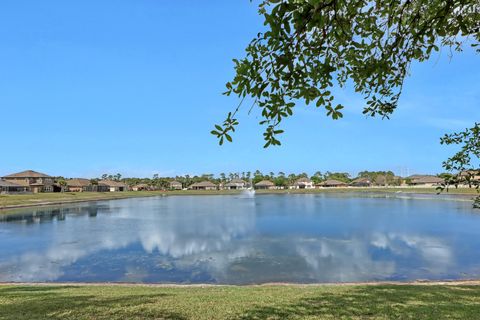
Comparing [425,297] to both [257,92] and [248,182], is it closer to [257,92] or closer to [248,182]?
[257,92]

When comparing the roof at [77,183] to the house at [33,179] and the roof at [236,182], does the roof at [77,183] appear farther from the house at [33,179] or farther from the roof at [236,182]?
the roof at [236,182]

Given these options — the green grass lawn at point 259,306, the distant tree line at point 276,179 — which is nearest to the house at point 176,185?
the distant tree line at point 276,179

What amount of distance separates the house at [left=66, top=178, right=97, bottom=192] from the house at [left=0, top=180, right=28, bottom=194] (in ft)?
74.7

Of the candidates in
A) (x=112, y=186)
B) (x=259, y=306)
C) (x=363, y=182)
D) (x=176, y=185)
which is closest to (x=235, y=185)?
(x=176, y=185)

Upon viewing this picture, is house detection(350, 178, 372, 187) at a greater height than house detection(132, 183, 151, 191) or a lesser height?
lesser

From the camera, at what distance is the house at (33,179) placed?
102 meters

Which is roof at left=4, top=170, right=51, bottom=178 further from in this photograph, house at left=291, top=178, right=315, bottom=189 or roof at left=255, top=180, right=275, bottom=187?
house at left=291, top=178, right=315, bottom=189

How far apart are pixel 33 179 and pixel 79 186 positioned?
19.5m

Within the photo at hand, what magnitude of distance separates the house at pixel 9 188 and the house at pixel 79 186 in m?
22.8

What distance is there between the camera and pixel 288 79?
3.00 m

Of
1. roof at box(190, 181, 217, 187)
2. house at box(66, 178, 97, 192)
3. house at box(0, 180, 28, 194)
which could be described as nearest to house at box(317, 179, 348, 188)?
roof at box(190, 181, 217, 187)

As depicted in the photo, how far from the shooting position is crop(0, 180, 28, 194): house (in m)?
86.2

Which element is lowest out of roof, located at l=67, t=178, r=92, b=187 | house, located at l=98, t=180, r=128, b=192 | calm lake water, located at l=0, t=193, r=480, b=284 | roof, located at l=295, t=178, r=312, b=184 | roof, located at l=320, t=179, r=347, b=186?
calm lake water, located at l=0, t=193, r=480, b=284

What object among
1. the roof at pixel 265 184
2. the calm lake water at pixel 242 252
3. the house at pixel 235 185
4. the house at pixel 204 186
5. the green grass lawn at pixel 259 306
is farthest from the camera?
the house at pixel 235 185
